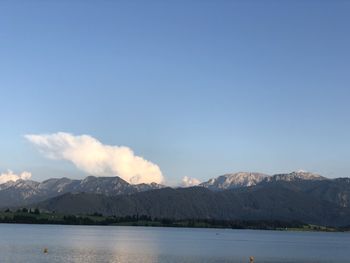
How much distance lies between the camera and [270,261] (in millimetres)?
161000

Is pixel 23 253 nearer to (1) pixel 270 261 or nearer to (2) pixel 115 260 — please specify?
(2) pixel 115 260

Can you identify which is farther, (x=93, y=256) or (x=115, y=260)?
(x=93, y=256)

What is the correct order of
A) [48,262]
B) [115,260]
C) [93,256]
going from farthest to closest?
[93,256] < [115,260] < [48,262]

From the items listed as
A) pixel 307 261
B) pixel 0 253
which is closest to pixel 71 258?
pixel 0 253

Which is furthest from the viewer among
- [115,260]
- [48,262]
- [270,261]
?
[270,261]

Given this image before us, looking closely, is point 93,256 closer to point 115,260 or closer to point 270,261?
point 115,260

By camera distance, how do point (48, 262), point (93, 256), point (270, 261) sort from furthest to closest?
point (270, 261)
point (93, 256)
point (48, 262)

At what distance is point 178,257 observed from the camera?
519 feet

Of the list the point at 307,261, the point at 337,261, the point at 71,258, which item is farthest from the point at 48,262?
the point at 337,261

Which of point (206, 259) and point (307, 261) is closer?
point (206, 259)

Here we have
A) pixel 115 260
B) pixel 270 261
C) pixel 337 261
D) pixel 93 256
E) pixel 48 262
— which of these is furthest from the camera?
pixel 337 261

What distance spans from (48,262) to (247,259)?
203ft

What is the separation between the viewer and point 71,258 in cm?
14212

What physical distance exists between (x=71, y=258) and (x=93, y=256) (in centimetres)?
997
